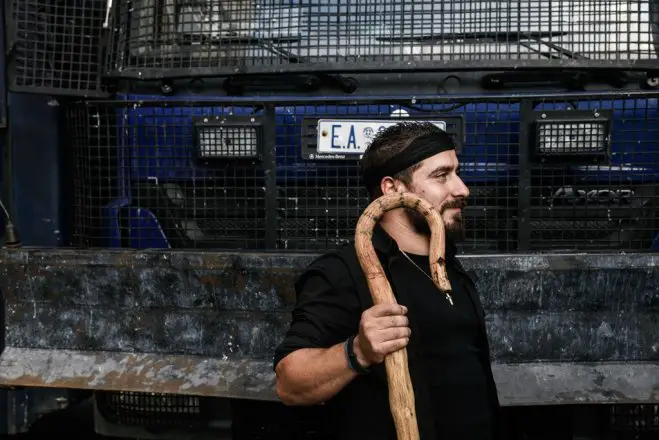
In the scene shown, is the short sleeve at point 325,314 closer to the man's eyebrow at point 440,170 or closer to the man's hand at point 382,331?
the man's hand at point 382,331

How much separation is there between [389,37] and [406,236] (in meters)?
1.66

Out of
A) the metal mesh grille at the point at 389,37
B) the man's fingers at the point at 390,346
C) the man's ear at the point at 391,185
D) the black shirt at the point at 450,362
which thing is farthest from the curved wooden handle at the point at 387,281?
the metal mesh grille at the point at 389,37

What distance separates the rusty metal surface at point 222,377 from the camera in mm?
3381

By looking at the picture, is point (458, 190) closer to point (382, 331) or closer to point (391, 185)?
point (391, 185)

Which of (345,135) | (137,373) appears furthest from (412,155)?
(137,373)

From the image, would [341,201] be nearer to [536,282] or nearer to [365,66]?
[365,66]

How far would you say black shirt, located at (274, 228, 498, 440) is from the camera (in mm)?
2160

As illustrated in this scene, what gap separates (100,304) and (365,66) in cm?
162

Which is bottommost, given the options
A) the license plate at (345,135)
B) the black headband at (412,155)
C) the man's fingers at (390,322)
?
the man's fingers at (390,322)

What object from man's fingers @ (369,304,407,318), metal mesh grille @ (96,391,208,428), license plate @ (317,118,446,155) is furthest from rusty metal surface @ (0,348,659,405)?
man's fingers @ (369,304,407,318)

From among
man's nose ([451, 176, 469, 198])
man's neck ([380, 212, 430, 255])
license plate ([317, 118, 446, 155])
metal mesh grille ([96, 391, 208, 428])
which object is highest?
license plate ([317, 118, 446, 155])

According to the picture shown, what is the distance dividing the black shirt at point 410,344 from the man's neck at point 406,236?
38mm

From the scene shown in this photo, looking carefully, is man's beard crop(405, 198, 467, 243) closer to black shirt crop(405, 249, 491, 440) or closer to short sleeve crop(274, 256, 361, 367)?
black shirt crop(405, 249, 491, 440)

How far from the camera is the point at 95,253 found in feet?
12.2
